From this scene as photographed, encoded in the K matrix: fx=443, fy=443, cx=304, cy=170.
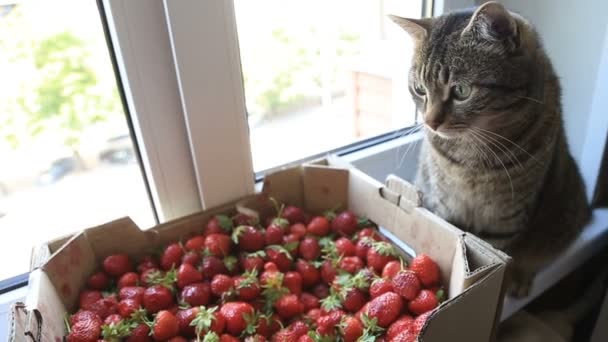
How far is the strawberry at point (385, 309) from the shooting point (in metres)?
0.75

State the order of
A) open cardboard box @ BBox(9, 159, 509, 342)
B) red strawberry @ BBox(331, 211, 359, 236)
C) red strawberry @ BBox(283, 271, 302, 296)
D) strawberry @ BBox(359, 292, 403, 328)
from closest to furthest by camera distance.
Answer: open cardboard box @ BBox(9, 159, 509, 342) < strawberry @ BBox(359, 292, 403, 328) < red strawberry @ BBox(283, 271, 302, 296) < red strawberry @ BBox(331, 211, 359, 236)

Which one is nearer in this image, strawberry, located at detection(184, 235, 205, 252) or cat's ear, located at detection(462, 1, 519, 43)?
cat's ear, located at detection(462, 1, 519, 43)

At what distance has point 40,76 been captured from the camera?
878 millimetres

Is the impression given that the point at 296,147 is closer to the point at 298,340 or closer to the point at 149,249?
the point at 149,249

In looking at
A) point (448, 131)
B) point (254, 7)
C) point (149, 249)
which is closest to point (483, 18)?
point (448, 131)

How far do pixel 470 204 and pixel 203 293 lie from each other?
55 centimetres

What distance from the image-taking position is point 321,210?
108cm

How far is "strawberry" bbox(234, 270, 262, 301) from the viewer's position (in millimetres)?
813

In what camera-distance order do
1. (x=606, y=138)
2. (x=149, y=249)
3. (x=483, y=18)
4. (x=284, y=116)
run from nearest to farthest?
(x=483, y=18)
(x=149, y=249)
(x=606, y=138)
(x=284, y=116)

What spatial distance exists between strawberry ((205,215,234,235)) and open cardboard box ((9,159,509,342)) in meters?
0.03

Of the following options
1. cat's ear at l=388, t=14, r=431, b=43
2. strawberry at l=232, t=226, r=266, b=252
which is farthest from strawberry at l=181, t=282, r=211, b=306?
cat's ear at l=388, t=14, r=431, b=43

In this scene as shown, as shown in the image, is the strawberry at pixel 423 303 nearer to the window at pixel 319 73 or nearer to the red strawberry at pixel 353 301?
the red strawberry at pixel 353 301

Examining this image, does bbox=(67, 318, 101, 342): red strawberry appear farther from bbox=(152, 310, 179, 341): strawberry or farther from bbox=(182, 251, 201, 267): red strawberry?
bbox=(182, 251, 201, 267): red strawberry

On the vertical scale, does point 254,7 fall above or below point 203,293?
above
